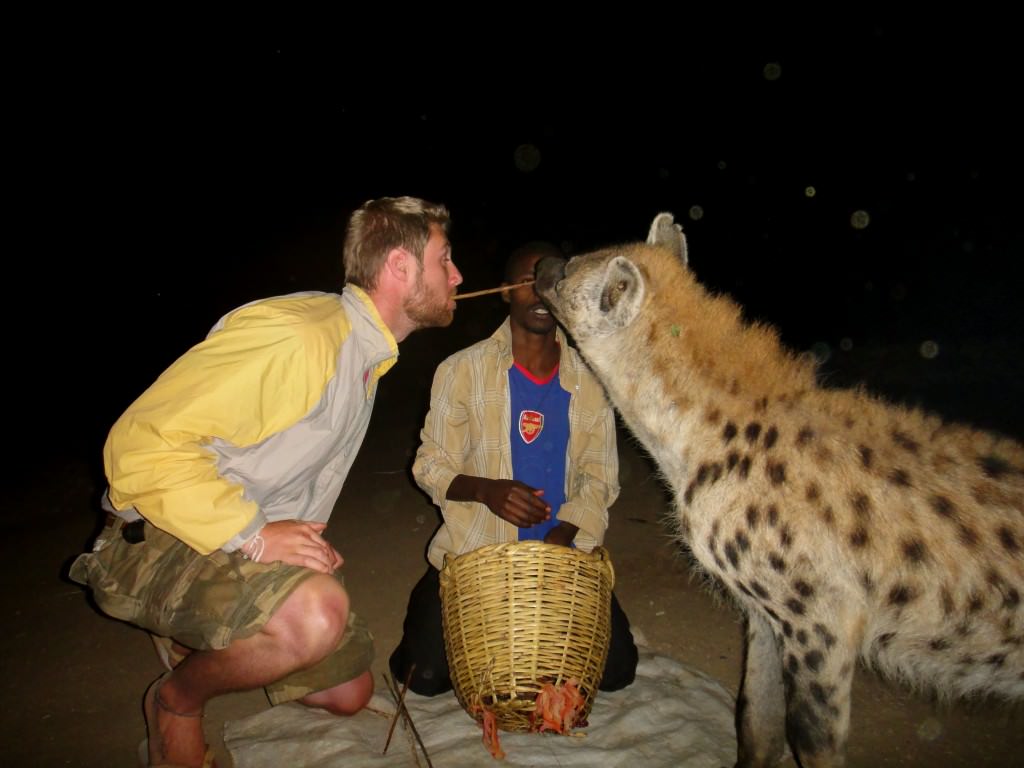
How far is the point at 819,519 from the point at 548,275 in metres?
0.97

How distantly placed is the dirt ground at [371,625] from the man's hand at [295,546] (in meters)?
0.73

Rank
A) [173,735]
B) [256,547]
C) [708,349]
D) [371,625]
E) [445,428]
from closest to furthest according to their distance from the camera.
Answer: [256,547]
[173,735]
[708,349]
[445,428]
[371,625]

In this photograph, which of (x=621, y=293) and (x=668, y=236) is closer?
(x=621, y=293)

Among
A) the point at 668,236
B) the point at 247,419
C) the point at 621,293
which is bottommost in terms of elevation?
the point at 247,419

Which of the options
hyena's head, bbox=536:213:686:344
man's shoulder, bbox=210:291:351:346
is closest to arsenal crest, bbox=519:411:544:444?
hyena's head, bbox=536:213:686:344

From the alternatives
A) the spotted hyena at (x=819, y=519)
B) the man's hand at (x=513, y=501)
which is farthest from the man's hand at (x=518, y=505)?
the spotted hyena at (x=819, y=519)

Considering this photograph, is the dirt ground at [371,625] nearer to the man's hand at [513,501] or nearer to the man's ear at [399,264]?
the man's hand at [513,501]

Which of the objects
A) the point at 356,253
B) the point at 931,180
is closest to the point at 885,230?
the point at 931,180

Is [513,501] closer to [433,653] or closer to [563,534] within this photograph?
[563,534]

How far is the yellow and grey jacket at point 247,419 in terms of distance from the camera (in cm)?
149

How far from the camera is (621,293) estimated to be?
76.4 inches

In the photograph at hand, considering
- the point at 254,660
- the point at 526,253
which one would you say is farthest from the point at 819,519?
the point at 254,660

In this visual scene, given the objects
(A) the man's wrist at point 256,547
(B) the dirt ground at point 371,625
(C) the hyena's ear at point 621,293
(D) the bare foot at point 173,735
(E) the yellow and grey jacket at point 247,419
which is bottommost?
(B) the dirt ground at point 371,625

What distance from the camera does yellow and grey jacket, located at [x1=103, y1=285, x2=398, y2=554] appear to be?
4.89 feet
